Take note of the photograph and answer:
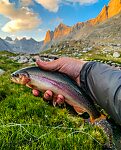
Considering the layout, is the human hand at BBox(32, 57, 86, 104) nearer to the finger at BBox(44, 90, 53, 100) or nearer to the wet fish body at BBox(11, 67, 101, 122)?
the finger at BBox(44, 90, 53, 100)

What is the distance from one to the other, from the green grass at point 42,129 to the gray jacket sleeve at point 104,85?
5.20ft

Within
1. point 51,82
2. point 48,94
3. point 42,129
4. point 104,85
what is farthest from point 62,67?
point 104,85

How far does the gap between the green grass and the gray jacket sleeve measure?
1586 mm

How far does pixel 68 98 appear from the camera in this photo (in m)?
7.70

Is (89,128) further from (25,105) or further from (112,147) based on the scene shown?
(25,105)

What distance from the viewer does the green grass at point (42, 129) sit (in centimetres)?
646

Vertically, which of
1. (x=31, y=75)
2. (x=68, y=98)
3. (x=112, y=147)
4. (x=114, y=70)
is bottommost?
(x=112, y=147)

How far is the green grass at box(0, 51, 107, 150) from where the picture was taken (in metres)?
6.46

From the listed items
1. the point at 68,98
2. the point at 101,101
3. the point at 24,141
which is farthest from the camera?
the point at 68,98

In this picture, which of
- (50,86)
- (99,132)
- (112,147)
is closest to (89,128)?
(99,132)

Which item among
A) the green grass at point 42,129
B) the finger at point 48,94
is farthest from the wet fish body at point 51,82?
the green grass at point 42,129

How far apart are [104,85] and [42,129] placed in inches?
114

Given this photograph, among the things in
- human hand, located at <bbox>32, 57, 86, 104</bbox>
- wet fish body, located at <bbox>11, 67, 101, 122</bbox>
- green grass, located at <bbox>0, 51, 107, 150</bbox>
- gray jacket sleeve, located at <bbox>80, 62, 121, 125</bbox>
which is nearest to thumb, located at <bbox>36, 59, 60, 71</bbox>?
human hand, located at <bbox>32, 57, 86, 104</bbox>

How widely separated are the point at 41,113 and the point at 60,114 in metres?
0.60
